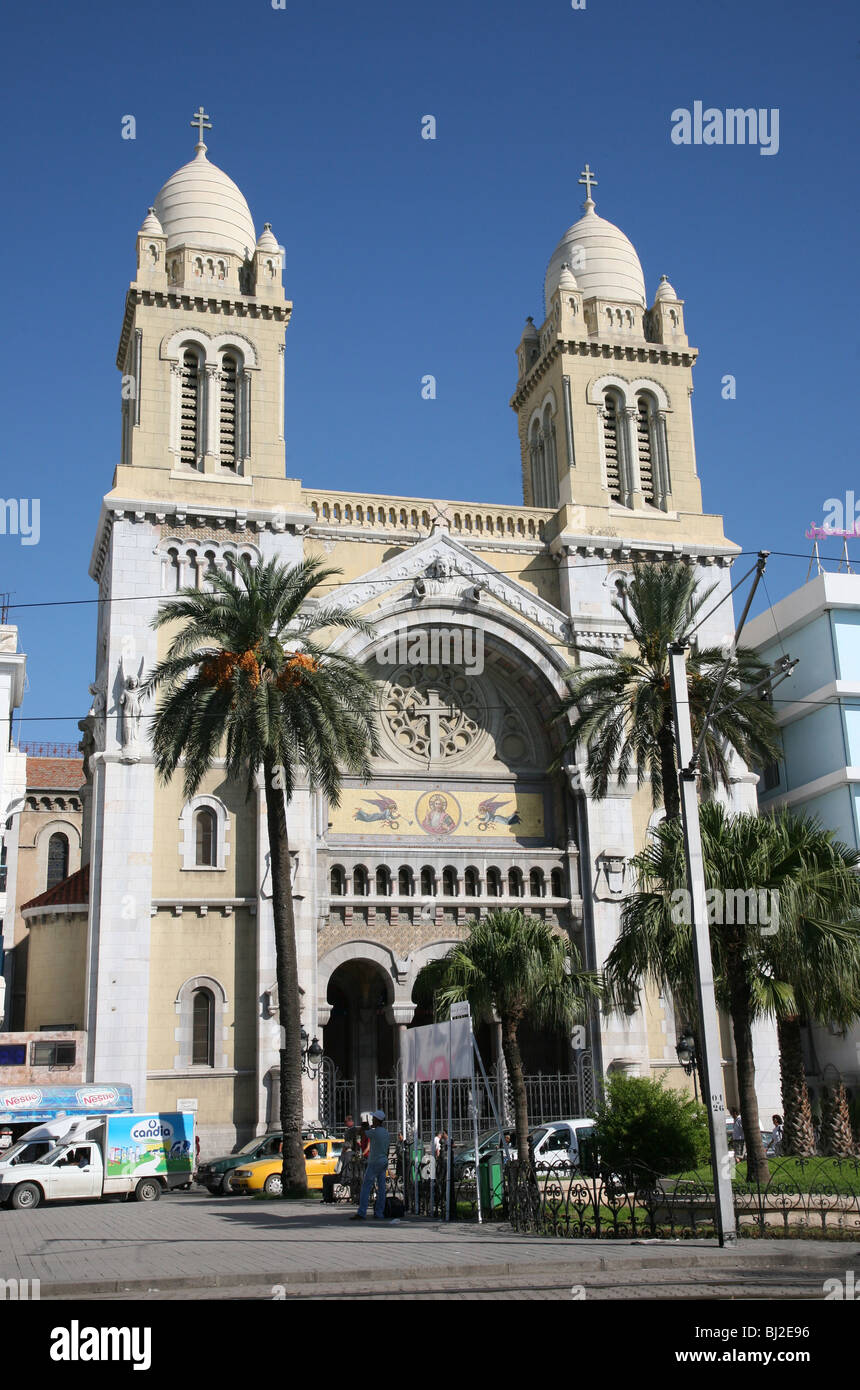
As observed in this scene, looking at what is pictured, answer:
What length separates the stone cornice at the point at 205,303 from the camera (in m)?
Result: 41.2

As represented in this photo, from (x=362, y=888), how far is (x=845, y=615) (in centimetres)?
1797

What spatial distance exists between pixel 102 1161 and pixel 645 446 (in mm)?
28698

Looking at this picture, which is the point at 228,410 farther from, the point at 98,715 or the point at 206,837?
the point at 206,837

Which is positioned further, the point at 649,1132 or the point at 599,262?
the point at 599,262

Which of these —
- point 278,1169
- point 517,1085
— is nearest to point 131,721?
point 278,1169

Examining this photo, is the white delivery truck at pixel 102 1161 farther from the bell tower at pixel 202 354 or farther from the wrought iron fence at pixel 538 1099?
the bell tower at pixel 202 354

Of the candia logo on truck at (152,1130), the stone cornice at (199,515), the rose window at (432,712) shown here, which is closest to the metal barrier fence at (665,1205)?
the candia logo on truck at (152,1130)

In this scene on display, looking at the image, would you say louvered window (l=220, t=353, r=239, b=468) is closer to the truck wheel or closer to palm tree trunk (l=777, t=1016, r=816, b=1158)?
the truck wheel

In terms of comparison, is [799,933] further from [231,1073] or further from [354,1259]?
[231,1073]

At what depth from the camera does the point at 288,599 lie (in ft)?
96.0

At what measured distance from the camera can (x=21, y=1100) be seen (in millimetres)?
31781

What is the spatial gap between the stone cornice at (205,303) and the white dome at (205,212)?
2.04 metres
